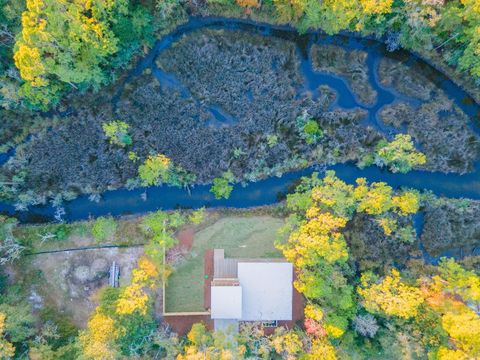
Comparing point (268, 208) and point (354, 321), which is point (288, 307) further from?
point (268, 208)

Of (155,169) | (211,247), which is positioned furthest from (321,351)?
(155,169)

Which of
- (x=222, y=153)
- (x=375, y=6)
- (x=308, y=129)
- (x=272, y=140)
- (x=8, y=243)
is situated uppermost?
(x=375, y=6)

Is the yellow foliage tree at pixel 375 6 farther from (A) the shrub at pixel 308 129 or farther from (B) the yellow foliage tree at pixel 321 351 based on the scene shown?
(B) the yellow foliage tree at pixel 321 351

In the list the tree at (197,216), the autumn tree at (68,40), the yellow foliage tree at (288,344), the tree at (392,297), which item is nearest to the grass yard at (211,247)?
the tree at (197,216)

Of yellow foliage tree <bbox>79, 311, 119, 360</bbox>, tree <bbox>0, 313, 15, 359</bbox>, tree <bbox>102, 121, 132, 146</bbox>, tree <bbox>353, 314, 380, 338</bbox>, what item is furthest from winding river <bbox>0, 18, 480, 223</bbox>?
tree <bbox>353, 314, 380, 338</bbox>

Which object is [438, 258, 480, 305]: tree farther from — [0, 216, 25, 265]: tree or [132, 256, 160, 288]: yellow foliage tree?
[0, 216, 25, 265]: tree

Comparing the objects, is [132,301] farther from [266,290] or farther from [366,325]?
[366,325]

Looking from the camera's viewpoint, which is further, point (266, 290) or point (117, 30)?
point (266, 290)
